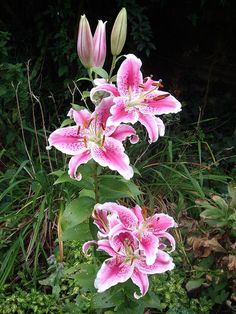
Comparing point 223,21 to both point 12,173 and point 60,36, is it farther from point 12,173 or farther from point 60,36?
point 12,173

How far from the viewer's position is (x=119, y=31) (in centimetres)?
137

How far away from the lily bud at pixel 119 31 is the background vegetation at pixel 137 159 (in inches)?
14.4

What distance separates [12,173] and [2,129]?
0.37 metres

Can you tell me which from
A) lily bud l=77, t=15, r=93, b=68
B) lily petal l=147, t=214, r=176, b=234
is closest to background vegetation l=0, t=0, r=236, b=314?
→ lily petal l=147, t=214, r=176, b=234

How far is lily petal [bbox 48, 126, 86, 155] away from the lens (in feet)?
4.35

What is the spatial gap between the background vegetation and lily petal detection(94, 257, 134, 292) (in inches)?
7.5

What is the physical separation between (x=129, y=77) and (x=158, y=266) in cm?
49

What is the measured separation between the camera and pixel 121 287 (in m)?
1.51

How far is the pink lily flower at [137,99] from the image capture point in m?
1.30

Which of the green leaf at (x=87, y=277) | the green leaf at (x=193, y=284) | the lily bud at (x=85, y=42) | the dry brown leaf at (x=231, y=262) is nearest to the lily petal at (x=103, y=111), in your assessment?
the lily bud at (x=85, y=42)

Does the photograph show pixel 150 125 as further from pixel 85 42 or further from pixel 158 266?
pixel 158 266

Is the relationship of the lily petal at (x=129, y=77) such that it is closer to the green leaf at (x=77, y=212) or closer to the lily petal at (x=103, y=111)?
the lily petal at (x=103, y=111)

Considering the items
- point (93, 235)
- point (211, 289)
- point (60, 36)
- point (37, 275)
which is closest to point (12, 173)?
point (37, 275)

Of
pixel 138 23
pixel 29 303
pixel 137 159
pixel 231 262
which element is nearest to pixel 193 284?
pixel 231 262
